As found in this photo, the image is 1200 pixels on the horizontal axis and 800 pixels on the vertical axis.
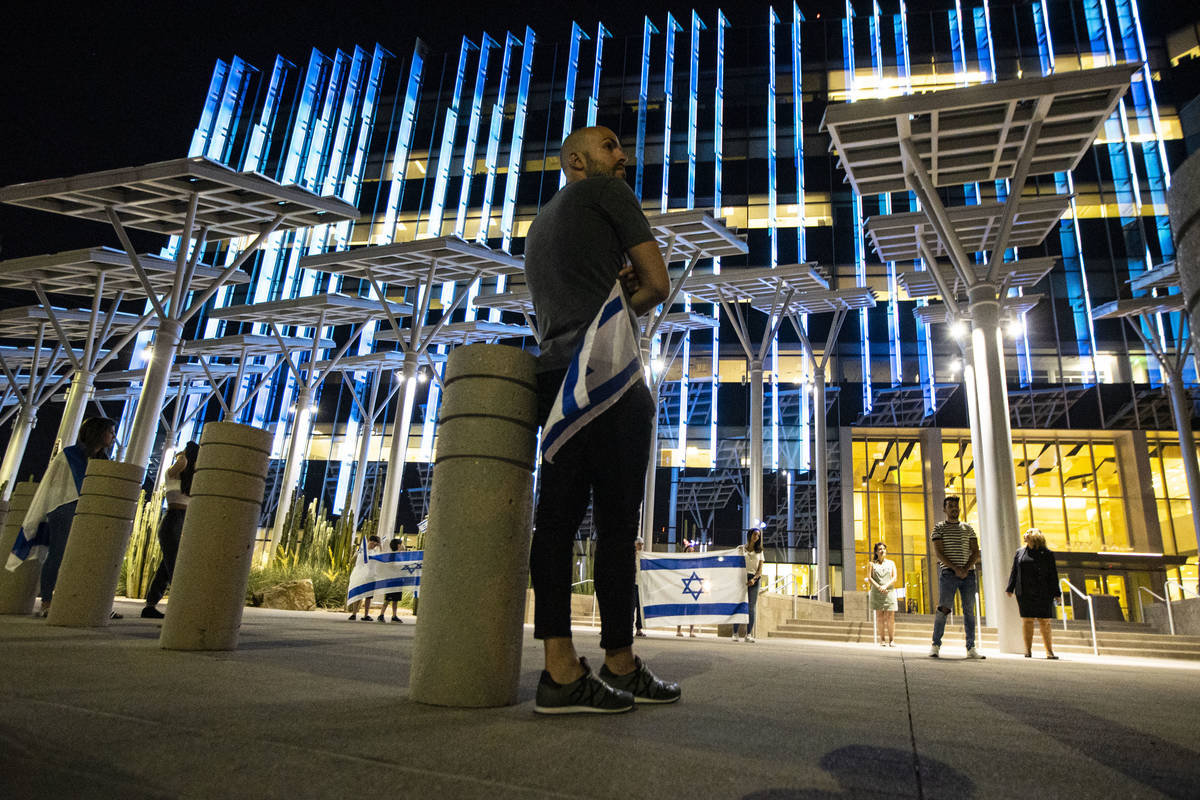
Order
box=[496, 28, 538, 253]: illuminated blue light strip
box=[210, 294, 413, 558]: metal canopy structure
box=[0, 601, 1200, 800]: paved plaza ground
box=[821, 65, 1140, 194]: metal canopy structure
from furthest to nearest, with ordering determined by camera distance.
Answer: box=[496, 28, 538, 253]: illuminated blue light strip → box=[210, 294, 413, 558]: metal canopy structure → box=[821, 65, 1140, 194]: metal canopy structure → box=[0, 601, 1200, 800]: paved plaza ground

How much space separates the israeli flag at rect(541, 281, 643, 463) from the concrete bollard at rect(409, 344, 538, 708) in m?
0.19

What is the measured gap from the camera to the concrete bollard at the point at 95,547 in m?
5.59

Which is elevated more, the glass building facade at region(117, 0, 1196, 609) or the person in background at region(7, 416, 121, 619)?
the glass building facade at region(117, 0, 1196, 609)

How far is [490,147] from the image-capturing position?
4303 centimetres

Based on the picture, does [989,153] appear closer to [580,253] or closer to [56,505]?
[580,253]

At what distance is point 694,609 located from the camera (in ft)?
38.2

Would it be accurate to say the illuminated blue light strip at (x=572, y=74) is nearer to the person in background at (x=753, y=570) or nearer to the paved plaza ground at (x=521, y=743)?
the person in background at (x=753, y=570)

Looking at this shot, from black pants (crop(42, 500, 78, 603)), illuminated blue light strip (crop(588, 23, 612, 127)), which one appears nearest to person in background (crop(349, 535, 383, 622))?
black pants (crop(42, 500, 78, 603))

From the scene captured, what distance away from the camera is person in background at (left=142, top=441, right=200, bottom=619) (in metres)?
7.28

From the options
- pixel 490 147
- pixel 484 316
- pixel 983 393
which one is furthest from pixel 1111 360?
pixel 490 147

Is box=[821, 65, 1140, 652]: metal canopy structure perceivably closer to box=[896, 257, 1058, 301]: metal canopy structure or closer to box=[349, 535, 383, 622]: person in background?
box=[896, 257, 1058, 301]: metal canopy structure

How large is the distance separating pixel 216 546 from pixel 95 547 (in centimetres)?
243

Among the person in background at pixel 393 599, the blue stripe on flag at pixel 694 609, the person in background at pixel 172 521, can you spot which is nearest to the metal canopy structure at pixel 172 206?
the person in background at pixel 393 599

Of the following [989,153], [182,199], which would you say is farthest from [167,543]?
[989,153]
